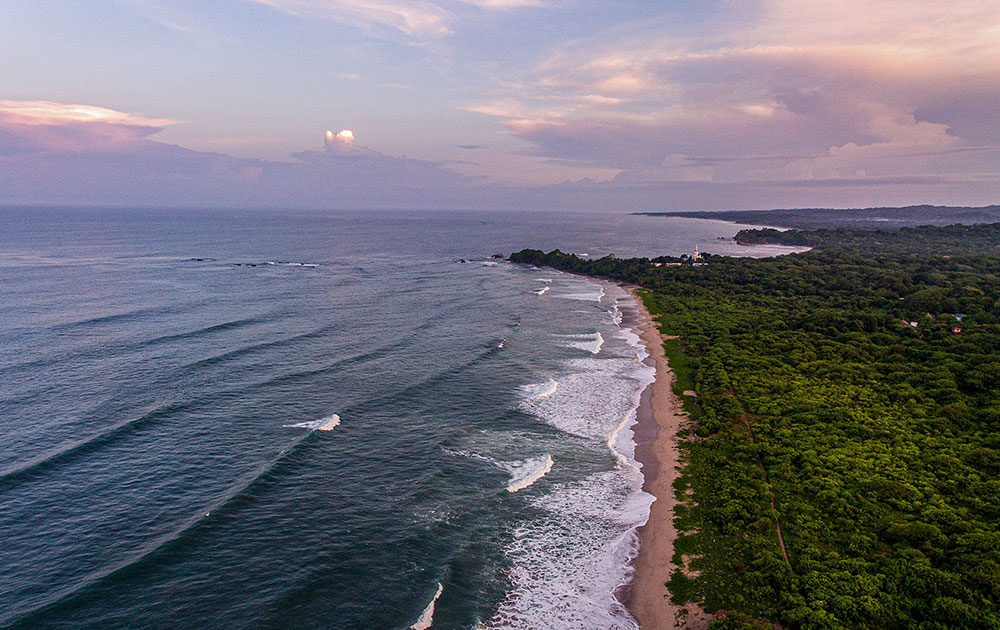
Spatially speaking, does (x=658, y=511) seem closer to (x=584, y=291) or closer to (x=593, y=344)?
(x=593, y=344)

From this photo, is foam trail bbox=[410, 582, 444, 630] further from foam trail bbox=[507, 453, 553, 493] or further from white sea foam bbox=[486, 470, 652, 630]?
foam trail bbox=[507, 453, 553, 493]

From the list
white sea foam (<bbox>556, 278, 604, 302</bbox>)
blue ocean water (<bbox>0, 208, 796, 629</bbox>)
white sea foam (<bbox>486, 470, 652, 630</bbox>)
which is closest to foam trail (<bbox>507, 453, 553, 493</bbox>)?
blue ocean water (<bbox>0, 208, 796, 629</bbox>)

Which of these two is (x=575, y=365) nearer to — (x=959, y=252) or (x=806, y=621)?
(x=806, y=621)

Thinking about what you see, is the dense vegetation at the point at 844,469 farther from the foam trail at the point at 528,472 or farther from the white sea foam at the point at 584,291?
the white sea foam at the point at 584,291

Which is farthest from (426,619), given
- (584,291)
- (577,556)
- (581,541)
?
(584,291)

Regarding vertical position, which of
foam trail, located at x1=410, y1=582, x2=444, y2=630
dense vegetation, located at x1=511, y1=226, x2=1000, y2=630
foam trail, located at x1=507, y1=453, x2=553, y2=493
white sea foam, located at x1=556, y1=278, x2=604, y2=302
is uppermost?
white sea foam, located at x1=556, y1=278, x2=604, y2=302

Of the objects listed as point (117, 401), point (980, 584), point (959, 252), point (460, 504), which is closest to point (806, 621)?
point (980, 584)

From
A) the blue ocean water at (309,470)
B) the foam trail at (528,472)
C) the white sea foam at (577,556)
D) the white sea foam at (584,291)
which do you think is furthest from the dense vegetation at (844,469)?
the white sea foam at (584,291)
